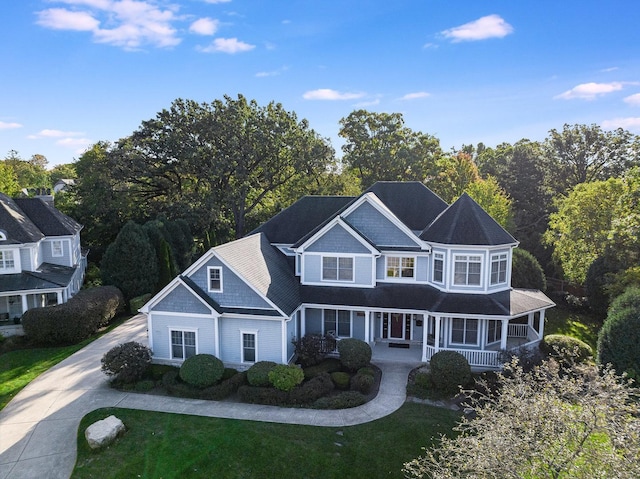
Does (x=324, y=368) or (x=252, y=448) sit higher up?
(x=324, y=368)

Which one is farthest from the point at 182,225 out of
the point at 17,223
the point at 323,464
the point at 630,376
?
the point at 630,376

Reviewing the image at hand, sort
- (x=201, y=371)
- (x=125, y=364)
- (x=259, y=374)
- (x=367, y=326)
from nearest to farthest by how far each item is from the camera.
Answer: (x=259, y=374) < (x=201, y=371) < (x=125, y=364) < (x=367, y=326)

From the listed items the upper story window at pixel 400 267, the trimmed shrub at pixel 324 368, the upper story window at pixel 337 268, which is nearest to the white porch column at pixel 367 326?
the trimmed shrub at pixel 324 368

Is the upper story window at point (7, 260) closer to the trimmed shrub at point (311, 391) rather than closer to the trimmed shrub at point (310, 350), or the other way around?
the trimmed shrub at point (310, 350)

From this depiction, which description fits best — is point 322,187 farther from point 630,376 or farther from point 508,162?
point 630,376

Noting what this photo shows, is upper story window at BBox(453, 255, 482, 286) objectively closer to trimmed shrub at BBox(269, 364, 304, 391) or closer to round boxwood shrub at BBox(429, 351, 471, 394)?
round boxwood shrub at BBox(429, 351, 471, 394)

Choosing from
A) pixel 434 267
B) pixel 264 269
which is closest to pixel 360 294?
pixel 434 267

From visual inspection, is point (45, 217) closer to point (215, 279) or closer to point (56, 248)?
point (56, 248)
